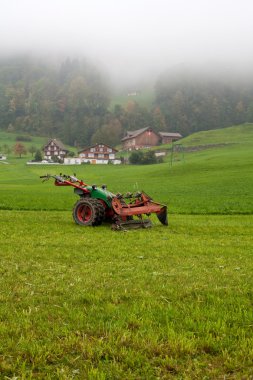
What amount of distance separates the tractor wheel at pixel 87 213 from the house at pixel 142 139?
524ft

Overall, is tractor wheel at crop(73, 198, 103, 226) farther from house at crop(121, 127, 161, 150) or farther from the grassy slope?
house at crop(121, 127, 161, 150)

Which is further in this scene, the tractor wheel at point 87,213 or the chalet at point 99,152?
the chalet at point 99,152

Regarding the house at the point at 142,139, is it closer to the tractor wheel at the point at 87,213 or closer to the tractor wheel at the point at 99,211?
the tractor wheel at the point at 87,213

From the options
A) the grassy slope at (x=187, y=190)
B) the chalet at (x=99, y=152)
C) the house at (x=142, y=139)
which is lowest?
the grassy slope at (x=187, y=190)

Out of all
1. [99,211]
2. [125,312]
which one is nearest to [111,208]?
[99,211]

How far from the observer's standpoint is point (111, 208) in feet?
52.5

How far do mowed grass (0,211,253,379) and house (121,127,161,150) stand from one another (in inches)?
6561

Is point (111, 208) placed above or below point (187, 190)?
above

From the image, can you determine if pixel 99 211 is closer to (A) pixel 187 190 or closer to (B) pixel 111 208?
(B) pixel 111 208

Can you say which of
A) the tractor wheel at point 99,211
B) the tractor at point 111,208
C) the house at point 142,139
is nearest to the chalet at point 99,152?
the house at point 142,139

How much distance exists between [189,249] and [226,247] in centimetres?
131

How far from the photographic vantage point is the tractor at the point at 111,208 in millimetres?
15281

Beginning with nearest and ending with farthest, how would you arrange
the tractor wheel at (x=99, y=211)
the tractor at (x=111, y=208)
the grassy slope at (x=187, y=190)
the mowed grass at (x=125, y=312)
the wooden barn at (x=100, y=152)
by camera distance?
the mowed grass at (x=125, y=312), the tractor at (x=111, y=208), the tractor wheel at (x=99, y=211), the grassy slope at (x=187, y=190), the wooden barn at (x=100, y=152)

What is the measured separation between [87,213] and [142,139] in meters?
163
